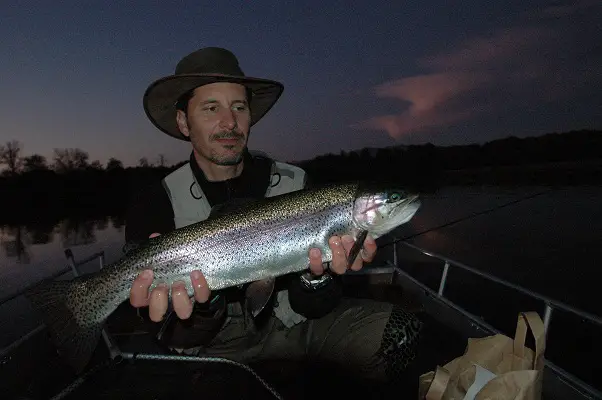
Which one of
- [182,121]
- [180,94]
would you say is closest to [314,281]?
[182,121]

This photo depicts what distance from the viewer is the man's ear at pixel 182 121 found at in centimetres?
412

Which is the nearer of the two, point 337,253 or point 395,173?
point 337,253

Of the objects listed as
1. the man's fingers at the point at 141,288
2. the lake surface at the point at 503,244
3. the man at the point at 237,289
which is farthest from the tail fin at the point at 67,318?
the lake surface at the point at 503,244

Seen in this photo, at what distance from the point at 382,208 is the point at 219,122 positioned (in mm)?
1897

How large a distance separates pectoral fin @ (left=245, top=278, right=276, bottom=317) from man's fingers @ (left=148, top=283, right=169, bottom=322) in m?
0.69

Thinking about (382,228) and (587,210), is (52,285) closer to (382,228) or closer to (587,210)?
(382,228)

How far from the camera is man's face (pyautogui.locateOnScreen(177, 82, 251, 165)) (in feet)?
12.3

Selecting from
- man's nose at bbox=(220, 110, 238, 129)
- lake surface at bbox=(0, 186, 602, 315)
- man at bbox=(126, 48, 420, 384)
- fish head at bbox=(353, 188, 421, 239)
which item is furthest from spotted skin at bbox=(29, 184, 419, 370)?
lake surface at bbox=(0, 186, 602, 315)

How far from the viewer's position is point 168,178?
13.2 ft

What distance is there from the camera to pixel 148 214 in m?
3.88

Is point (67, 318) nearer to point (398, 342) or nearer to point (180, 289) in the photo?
point (180, 289)

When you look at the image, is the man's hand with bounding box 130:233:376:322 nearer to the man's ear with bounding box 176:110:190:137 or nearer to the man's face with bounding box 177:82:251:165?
the man's face with bounding box 177:82:251:165

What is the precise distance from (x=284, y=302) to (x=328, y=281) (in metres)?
0.67

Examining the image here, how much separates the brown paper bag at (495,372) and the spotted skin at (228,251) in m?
1.09
